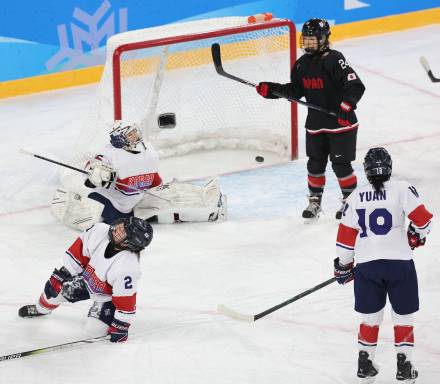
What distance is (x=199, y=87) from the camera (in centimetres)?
702

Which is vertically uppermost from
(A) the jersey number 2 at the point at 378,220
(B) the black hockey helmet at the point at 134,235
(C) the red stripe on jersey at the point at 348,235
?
(A) the jersey number 2 at the point at 378,220

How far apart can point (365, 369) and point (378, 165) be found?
0.75 meters

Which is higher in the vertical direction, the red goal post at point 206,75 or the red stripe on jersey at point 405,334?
the red goal post at point 206,75

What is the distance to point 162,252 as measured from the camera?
5.70 m

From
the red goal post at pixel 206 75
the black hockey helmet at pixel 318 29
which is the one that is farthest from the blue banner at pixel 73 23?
the black hockey helmet at pixel 318 29

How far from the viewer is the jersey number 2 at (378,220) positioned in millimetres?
4141

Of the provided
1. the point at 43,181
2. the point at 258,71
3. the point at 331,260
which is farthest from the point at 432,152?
the point at 43,181

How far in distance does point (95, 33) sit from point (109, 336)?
12.8 ft

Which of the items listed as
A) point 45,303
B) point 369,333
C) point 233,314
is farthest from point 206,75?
point 369,333

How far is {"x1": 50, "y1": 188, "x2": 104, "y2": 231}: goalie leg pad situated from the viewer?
6008mm

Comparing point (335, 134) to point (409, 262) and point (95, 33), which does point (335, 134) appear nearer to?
point (409, 262)

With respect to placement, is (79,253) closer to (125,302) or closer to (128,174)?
Answer: (125,302)

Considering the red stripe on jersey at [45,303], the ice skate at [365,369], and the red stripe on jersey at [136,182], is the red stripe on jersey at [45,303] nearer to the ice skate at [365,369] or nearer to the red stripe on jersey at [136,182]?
the red stripe on jersey at [136,182]

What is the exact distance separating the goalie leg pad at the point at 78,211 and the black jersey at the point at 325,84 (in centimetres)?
115
